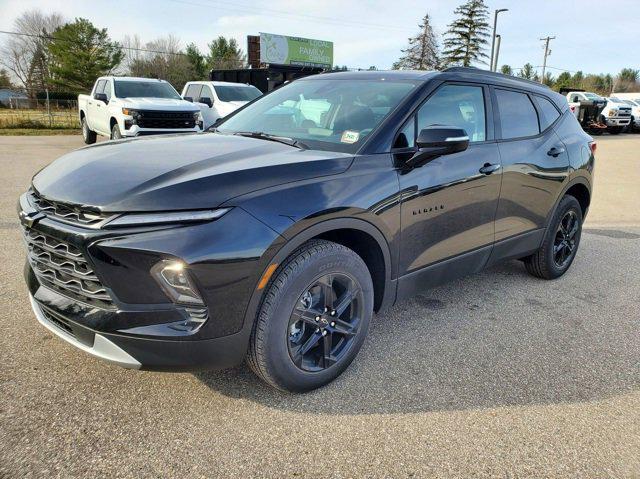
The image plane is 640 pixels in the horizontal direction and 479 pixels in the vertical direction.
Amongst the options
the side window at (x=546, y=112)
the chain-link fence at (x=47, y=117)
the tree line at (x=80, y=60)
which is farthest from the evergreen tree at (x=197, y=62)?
the side window at (x=546, y=112)

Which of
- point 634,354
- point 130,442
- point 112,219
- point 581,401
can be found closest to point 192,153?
point 112,219

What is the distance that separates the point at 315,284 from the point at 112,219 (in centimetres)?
103

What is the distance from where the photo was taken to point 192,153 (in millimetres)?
2721

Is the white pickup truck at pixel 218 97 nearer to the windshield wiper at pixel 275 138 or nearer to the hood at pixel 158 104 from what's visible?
the hood at pixel 158 104

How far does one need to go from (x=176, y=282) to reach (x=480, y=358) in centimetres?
203

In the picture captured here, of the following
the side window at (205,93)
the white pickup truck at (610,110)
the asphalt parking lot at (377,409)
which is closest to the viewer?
the asphalt parking lot at (377,409)

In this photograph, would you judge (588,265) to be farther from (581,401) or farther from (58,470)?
(58,470)

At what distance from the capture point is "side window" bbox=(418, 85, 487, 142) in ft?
10.5

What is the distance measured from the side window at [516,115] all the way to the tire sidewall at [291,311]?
1.85 metres

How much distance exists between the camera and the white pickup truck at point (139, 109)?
436 inches

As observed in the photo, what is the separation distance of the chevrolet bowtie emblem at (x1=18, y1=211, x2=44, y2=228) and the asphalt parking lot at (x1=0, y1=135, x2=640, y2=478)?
86cm

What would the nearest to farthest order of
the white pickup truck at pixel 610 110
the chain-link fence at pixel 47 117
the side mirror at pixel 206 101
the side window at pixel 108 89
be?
the side window at pixel 108 89 → the side mirror at pixel 206 101 → the chain-link fence at pixel 47 117 → the white pickup truck at pixel 610 110

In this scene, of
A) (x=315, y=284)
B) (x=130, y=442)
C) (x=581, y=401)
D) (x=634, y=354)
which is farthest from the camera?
(x=634, y=354)

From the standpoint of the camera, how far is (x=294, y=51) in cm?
3772
